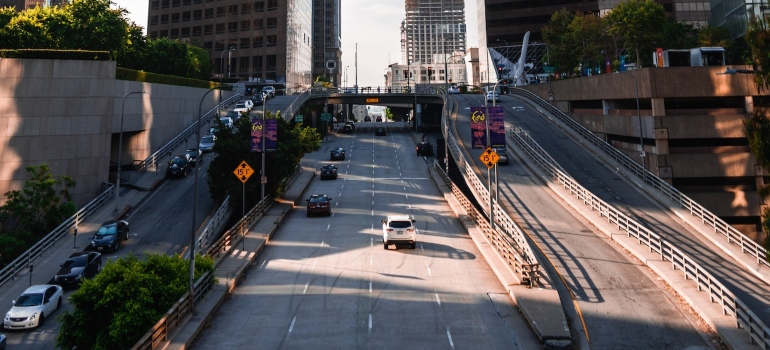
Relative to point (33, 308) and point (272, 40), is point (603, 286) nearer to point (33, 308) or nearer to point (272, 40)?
point (33, 308)

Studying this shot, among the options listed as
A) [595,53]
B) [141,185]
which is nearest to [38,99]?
[141,185]

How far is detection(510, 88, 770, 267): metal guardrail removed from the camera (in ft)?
85.1

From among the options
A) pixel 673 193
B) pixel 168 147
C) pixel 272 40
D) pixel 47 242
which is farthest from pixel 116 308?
pixel 272 40

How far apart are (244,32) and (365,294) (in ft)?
377

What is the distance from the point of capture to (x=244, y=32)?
12162 cm

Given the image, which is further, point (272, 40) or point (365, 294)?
point (272, 40)

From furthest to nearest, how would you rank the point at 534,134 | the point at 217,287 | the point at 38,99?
the point at 534,134 < the point at 38,99 < the point at 217,287

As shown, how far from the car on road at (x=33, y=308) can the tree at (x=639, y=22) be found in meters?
61.0

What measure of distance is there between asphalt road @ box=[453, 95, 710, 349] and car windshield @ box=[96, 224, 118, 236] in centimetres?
2731

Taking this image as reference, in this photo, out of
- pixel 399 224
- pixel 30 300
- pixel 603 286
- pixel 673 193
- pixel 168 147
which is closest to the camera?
pixel 603 286

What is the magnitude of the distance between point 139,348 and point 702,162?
1906 inches

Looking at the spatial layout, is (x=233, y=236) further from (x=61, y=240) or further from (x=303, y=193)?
(x=303, y=193)

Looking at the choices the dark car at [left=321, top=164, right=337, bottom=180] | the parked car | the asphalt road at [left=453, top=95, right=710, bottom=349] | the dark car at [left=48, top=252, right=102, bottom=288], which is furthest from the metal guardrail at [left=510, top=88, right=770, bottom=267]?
the parked car

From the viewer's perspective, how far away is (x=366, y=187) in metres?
49.3
